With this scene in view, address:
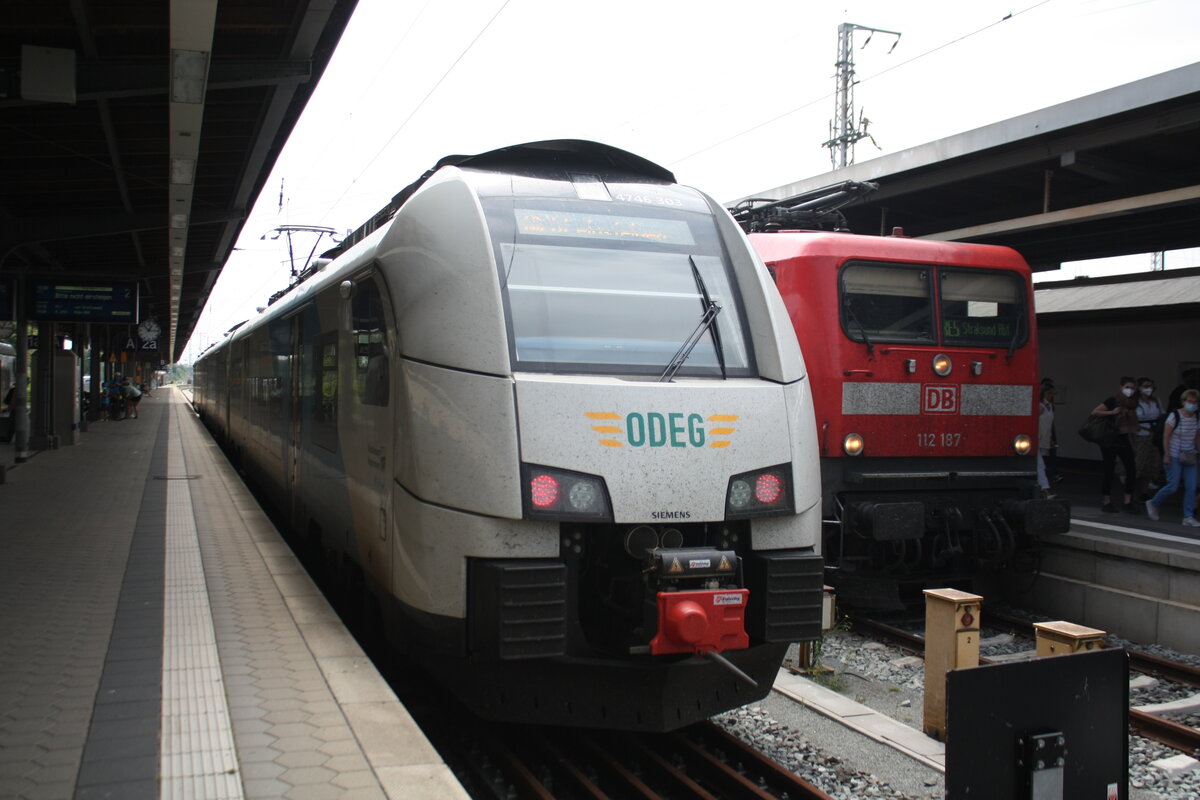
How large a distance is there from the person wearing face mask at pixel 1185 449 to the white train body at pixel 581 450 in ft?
22.0

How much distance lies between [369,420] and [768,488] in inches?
85.2

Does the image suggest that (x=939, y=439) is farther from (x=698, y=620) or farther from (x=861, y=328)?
(x=698, y=620)

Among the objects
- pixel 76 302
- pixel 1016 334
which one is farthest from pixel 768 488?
pixel 76 302

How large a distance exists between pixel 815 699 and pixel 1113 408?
281 inches

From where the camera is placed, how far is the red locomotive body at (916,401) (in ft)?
→ 25.9

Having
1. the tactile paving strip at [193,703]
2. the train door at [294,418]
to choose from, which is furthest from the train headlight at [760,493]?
the train door at [294,418]

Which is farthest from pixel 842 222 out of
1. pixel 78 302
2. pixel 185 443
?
pixel 185 443

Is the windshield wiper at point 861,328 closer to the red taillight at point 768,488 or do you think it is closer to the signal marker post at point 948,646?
the signal marker post at point 948,646

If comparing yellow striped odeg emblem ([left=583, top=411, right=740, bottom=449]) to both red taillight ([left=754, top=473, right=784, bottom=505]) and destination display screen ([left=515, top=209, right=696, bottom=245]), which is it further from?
destination display screen ([left=515, top=209, right=696, bottom=245])

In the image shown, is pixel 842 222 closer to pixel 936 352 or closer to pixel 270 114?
pixel 936 352

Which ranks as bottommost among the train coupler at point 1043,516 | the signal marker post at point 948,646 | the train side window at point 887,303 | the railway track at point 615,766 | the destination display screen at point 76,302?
the railway track at point 615,766

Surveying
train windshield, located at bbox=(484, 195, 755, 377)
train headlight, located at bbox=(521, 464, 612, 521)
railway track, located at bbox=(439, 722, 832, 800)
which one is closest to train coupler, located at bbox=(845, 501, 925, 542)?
railway track, located at bbox=(439, 722, 832, 800)

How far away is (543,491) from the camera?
4.33 m

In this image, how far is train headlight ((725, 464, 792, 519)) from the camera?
4.59 meters
